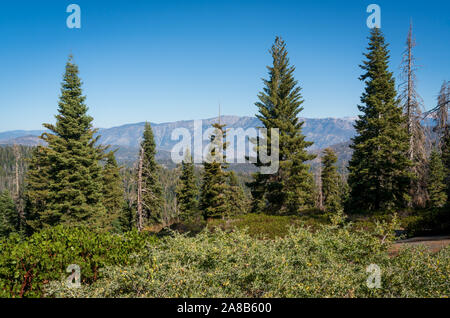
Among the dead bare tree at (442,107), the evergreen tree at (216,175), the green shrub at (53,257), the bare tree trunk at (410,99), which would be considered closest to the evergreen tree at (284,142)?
the evergreen tree at (216,175)

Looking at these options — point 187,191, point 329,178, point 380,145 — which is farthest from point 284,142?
point 329,178

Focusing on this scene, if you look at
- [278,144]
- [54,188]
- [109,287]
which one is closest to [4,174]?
[54,188]

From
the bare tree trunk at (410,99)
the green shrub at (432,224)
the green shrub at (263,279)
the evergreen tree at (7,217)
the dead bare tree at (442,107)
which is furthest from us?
the evergreen tree at (7,217)

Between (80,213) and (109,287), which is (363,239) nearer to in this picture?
(109,287)

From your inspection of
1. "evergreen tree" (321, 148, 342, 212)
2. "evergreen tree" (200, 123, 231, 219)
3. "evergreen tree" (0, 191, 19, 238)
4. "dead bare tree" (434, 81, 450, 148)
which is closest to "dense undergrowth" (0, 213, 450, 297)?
"dead bare tree" (434, 81, 450, 148)

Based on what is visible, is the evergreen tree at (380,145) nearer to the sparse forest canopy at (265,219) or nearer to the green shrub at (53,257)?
the sparse forest canopy at (265,219)

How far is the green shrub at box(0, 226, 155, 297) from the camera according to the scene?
4934 mm

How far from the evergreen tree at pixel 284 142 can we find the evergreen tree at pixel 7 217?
33639 mm

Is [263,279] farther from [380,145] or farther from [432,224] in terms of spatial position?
[380,145]

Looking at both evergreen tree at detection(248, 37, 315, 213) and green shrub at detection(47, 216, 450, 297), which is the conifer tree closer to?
Result: evergreen tree at detection(248, 37, 315, 213)

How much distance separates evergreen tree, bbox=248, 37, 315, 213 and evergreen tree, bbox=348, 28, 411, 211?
4327 millimetres

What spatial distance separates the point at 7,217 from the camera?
3750cm

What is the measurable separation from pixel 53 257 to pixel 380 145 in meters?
20.0

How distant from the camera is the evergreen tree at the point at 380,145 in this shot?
62.3 feet
